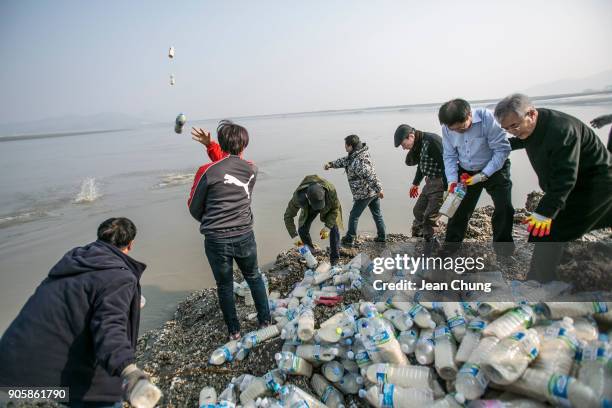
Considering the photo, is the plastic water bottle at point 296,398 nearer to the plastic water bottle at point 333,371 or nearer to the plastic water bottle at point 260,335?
the plastic water bottle at point 333,371

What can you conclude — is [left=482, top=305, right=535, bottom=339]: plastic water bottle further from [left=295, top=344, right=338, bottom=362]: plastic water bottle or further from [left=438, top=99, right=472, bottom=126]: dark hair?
[left=438, top=99, right=472, bottom=126]: dark hair

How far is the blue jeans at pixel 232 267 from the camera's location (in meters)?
3.07

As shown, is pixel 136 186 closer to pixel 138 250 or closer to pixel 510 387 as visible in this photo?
pixel 138 250

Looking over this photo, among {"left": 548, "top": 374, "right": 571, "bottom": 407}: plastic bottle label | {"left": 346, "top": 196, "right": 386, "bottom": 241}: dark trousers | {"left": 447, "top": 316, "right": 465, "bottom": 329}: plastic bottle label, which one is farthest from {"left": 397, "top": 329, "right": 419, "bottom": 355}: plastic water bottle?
{"left": 346, "top": 196, "right": 386, "bottom": 241}: dark trousers

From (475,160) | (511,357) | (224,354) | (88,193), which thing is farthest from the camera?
(88,193)

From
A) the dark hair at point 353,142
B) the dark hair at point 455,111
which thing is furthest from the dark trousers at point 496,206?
the dark hair at point 353,142

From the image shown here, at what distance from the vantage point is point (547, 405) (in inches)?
74.7

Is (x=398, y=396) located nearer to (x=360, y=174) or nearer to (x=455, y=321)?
(x=455, y=321)

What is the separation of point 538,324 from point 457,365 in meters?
0.66

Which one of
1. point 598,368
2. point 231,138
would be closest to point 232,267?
point 231,138

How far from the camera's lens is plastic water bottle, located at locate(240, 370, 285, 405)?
267cm

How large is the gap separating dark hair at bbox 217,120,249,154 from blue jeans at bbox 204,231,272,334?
0.80 m

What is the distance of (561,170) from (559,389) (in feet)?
5.18

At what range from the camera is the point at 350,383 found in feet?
8.51
